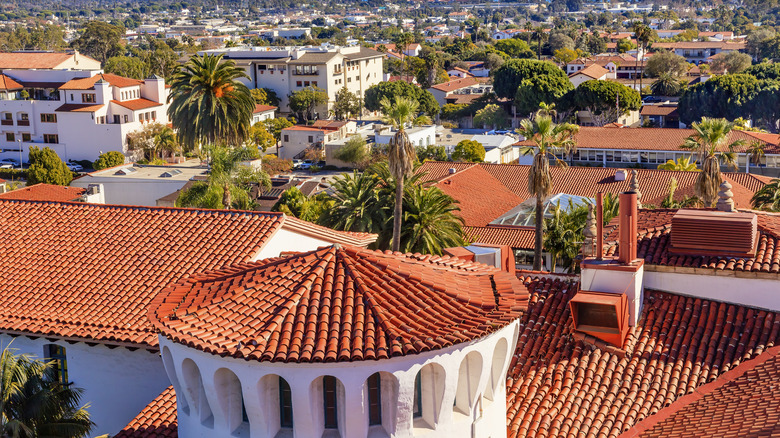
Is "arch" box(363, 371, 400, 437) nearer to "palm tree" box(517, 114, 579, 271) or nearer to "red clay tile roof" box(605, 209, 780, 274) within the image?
"red clay tile roof" box(605, 209, 780, 274)

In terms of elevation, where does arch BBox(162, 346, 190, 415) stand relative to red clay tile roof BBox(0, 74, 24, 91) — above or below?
below

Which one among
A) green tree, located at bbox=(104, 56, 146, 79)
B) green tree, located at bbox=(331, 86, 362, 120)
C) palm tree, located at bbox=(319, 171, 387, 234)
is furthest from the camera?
green tree, located at bbox=(104, 56, 146, 79)

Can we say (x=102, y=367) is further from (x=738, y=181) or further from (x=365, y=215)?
(x=738, y=181)

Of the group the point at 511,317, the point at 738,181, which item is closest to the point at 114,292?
the point at 511,317

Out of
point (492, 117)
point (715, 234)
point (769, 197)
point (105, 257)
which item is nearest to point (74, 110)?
point (492, 117)

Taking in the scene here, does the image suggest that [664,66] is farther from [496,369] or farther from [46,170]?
[496,369]

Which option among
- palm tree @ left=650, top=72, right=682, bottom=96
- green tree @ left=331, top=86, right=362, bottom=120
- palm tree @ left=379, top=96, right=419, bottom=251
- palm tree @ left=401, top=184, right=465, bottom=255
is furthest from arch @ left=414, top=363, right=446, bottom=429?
palm tree @ left=650, top=72, right=682, bottom=96

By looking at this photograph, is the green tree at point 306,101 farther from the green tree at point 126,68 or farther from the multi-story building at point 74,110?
the green tree at point 126,68
